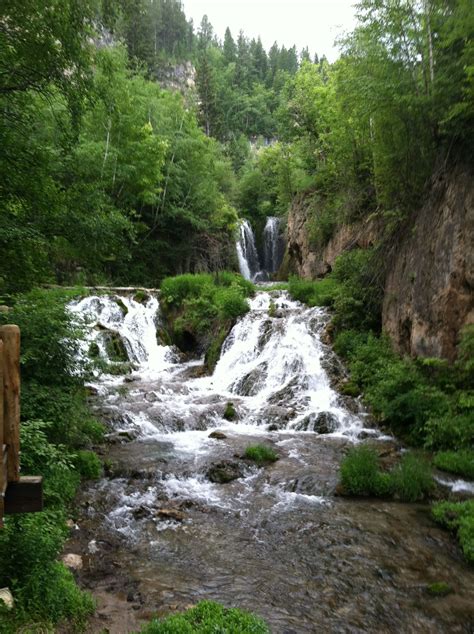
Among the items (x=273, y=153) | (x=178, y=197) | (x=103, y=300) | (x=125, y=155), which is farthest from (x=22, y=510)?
(x=273, y=153)

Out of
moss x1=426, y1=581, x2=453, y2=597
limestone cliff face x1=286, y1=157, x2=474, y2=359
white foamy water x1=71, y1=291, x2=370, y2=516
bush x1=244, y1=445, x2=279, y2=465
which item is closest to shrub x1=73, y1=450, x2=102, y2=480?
white foamy water x1=71, y1=291, x2=370, y2=516

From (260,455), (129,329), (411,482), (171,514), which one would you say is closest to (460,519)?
(411,482)

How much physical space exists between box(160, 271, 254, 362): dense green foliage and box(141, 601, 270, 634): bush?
37.3 ft

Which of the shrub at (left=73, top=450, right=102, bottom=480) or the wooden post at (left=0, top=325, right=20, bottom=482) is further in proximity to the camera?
the shrub at (left=73, top=450, right=102, bottom=480)

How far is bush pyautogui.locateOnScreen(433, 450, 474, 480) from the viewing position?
23.8 feet

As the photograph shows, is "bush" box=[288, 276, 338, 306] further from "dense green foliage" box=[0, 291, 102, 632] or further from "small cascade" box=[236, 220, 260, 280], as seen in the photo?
"small cascade" box=[236, 220, 260, 280]

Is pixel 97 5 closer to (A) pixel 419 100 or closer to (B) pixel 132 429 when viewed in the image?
(A) pixel 419 100

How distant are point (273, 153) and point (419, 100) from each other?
1865cm

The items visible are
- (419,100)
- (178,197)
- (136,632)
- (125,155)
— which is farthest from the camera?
(178,197)

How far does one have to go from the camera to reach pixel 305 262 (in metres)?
22.2

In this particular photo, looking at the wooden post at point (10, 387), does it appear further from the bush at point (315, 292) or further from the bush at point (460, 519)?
the bush at point (315, 292)

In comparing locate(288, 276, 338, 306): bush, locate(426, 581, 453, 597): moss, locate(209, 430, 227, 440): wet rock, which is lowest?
locate(426, 581, 453, 597): moss

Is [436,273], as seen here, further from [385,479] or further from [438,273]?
[385,479]

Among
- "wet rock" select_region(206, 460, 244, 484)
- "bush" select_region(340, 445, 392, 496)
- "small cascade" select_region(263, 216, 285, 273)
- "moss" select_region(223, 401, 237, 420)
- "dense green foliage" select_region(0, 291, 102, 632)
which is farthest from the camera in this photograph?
"small cascade" select_region(263, 216, 285, 273)
